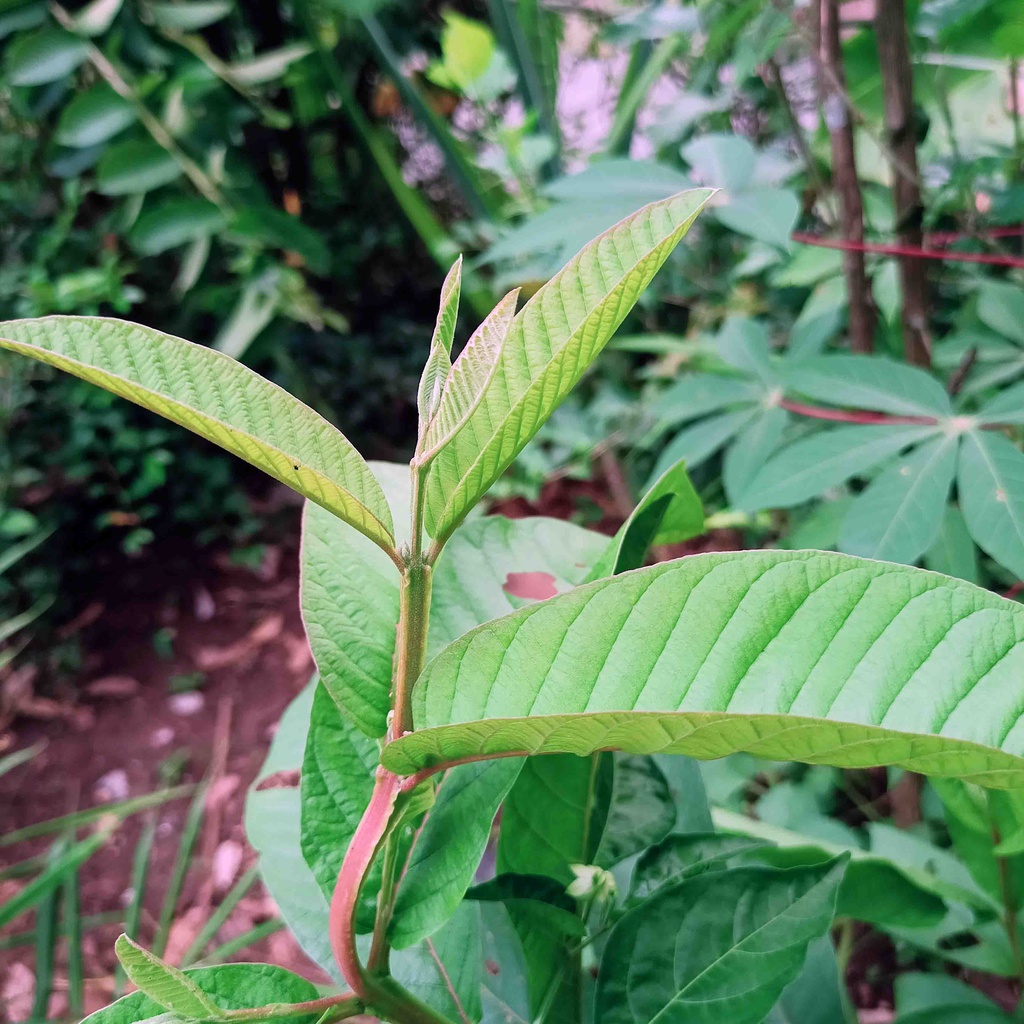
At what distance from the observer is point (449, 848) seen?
11.6 inches

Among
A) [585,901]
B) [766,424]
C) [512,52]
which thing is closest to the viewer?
[585,901]

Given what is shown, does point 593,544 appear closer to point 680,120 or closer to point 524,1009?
point 524,1009

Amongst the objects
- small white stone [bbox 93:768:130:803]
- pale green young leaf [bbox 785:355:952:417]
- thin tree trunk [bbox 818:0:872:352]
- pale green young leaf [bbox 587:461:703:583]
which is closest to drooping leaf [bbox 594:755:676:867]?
pale green young leaf [bbox 587:461:703:583]

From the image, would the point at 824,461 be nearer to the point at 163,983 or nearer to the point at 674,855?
the point at 674,855

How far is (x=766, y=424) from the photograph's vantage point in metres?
0.69

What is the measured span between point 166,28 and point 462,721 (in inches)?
66.9

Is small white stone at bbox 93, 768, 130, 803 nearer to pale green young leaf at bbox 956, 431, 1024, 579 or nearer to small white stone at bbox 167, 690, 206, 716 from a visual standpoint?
small white stone at bbox 167, 690, 206, 716

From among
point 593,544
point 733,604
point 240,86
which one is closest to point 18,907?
point 593,544

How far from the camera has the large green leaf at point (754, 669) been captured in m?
0.20

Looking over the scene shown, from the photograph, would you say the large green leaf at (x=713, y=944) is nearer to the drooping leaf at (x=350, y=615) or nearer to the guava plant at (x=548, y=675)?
the guava plant at (x=548, y=675)

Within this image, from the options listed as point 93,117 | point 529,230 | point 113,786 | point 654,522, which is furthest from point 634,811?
point 93,117

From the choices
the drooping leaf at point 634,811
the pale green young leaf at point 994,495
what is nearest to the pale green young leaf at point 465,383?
the drooping leaf at point 634,811

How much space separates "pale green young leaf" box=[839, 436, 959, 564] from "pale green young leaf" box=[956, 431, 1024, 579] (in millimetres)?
14

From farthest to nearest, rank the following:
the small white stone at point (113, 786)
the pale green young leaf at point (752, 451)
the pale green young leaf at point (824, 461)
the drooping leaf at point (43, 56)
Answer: the small white stone at point (113, 786)
the drooping leaf at point (43, 56)
the pale green young leaf at point (752, 451)
the pale green young leaf at point (824, 461)
